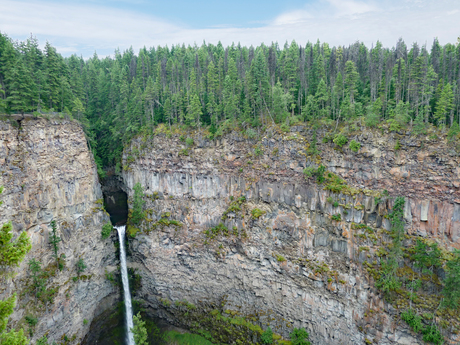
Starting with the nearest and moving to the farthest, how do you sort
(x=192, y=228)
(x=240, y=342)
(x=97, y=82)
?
(x=240, y=342) → (x=192, y=228) → (x=97, y=82)

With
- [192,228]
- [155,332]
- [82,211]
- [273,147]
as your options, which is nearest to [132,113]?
[82,211]

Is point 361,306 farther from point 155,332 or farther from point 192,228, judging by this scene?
point 155,332

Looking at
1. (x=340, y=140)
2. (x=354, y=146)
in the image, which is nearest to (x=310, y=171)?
(x=340, y=140)

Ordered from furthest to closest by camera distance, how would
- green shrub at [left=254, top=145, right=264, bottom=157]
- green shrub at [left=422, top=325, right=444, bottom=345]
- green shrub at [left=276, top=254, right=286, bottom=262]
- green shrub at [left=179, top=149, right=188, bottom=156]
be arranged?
green shrub at [left=179, top=149, right=188, bottom=156], green shrub at [left=254, top=145, right=264, bottom=157], green shrub at [left=276, top=254, right=286, bottom=262], green shrub at [left=422, top=325, right=444, bottom=345]

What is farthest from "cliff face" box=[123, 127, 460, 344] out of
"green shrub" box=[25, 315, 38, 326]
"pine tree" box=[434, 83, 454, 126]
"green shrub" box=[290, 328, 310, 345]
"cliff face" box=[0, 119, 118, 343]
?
"green shrub" box=[25, 315, 38, 326]

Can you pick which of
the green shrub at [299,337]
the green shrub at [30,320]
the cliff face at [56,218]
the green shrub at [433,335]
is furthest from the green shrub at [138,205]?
the green shrub at [433,335]

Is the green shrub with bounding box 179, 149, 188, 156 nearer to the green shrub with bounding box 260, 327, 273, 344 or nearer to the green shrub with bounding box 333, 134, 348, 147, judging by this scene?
the green shrub with bounding box 333, 134, 348, 147
